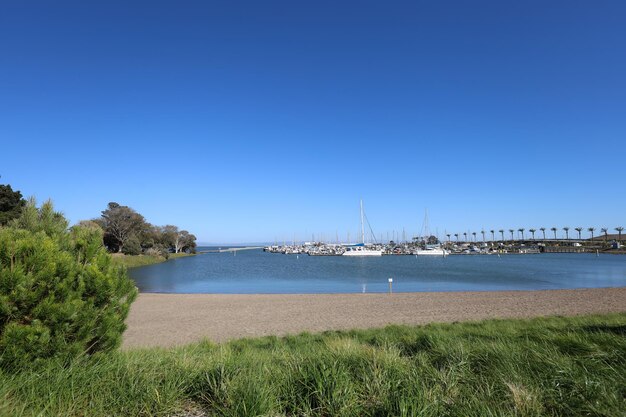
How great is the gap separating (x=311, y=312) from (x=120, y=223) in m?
91.3

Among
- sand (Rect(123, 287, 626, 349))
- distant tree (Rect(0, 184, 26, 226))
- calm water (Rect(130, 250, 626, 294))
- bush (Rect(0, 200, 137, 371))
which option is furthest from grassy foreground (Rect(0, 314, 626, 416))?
distant tree (Rect(0, 184, 26, 226))

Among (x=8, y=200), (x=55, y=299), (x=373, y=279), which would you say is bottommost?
(x=373, y=279)

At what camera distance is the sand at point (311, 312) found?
53.7ft

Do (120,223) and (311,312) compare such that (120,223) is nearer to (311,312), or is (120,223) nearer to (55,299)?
(311,312)

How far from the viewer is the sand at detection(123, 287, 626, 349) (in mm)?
16375

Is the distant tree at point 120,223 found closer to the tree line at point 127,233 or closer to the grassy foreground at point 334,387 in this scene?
the tree line at point 127,233

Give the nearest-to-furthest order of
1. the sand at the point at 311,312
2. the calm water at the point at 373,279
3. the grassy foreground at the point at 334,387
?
1. the grassy foreground at the point at 334,387
2. the sand at the point at 311,312
3. the calm water at the point at 373,279

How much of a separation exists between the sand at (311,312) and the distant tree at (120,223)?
76.2 meters

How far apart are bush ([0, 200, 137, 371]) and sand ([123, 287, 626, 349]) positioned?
9496 millimetres

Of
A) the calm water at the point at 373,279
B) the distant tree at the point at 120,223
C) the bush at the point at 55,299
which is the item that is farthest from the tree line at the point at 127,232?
the bush at the point at 55,299

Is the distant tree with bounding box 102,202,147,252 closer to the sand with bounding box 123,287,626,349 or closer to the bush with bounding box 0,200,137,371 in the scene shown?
the sand with bounding box 123,287,626,349

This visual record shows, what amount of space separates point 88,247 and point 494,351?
5.79 metres

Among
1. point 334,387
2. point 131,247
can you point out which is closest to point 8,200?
point 334,387

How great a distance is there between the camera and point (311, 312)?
2144 centimetres
